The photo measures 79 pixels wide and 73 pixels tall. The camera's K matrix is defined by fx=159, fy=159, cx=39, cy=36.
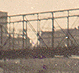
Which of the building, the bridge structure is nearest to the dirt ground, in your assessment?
the bridge structure

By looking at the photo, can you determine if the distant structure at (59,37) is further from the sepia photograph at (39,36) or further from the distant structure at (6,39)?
the distant structure at (6,39)

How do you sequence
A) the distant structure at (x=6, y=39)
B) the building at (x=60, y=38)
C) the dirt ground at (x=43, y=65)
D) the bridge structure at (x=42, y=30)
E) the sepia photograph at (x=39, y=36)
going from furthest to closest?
the distant structure at (x=6, y=39), the bridge structure at (x=42, y=30), the building at (x=60, y=38), the sepia photograph at (x=39, y=36), the dirt ground at (x=43, y=65)

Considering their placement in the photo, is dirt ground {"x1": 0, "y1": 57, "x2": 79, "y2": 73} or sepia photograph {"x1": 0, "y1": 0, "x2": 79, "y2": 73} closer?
dirt ground {"x1": 0, "y1": 57, "x2": 79, "y2": 73}

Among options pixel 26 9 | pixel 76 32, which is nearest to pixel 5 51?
pixel 26 9

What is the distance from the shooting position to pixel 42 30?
697 cm

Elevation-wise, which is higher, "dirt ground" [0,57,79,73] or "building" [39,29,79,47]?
"building" [39,29,79,47]

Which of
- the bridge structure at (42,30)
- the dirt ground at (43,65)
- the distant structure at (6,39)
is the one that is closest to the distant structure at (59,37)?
the bridge structure at (42,30)

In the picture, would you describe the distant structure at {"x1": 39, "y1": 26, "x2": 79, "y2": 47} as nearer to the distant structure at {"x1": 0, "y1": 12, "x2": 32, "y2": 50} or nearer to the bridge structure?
the bridge structure

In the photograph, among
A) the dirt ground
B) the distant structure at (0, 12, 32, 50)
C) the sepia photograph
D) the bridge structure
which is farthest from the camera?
the distant structure at (0, 12, 32, 50)

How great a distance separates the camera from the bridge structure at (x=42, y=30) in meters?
6.59

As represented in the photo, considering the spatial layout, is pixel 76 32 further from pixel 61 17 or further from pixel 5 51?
pixel 5 51

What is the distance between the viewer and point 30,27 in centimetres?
727

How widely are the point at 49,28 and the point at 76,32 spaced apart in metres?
1.17

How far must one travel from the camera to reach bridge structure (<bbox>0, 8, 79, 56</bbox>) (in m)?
6.59
